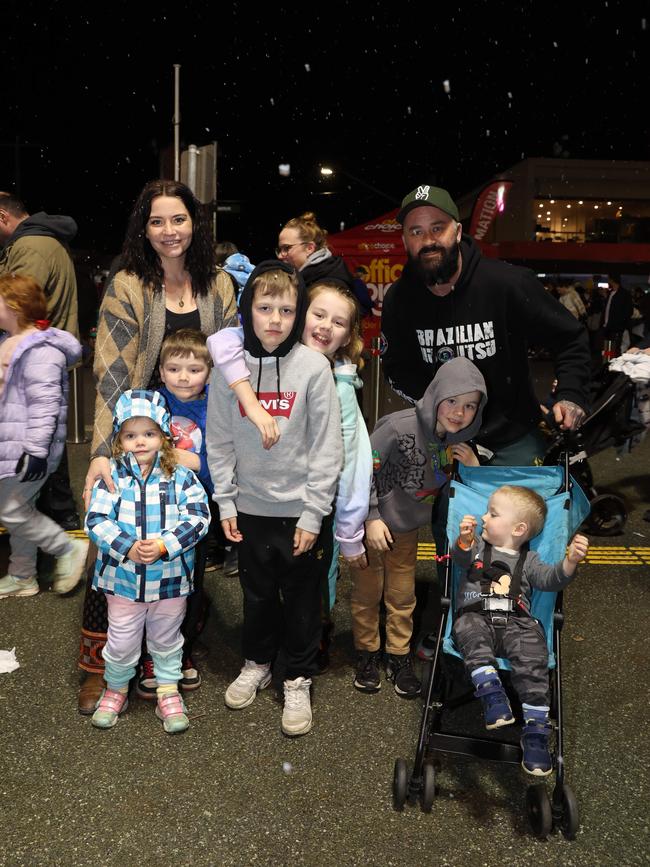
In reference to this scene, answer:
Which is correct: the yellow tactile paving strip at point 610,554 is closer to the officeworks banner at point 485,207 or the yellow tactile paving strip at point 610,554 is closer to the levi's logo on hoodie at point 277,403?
the levi's logo on hoodie at point 277,403

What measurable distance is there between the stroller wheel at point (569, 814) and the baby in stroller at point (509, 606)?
13cm

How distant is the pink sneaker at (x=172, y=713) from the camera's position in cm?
342

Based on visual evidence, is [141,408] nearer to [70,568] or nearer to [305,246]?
[70,568]

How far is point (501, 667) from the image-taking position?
10.0 ft

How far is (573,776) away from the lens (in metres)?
3.15

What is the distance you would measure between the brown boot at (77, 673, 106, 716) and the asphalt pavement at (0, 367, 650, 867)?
76mm

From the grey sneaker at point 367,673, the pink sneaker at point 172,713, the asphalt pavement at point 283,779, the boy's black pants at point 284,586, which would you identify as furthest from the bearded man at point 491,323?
the pink sneaker at point 172,713

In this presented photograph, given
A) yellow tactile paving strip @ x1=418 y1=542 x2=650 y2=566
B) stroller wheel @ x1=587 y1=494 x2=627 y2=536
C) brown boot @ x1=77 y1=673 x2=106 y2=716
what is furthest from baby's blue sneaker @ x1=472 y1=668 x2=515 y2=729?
stroller wheel @ x1=587 y1=494 x2=627 y2=536

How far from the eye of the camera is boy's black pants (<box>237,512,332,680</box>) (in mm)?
3459

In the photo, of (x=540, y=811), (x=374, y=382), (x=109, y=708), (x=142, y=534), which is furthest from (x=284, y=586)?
(x=374, y=382)

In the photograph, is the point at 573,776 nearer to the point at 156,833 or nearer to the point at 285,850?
the point at 285,850

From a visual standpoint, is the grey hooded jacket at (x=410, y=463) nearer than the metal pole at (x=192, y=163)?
Yes

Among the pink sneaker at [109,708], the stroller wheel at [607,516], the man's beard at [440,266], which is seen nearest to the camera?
the pink sneaker at [109,708]

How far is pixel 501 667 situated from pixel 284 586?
1074 millimetres
